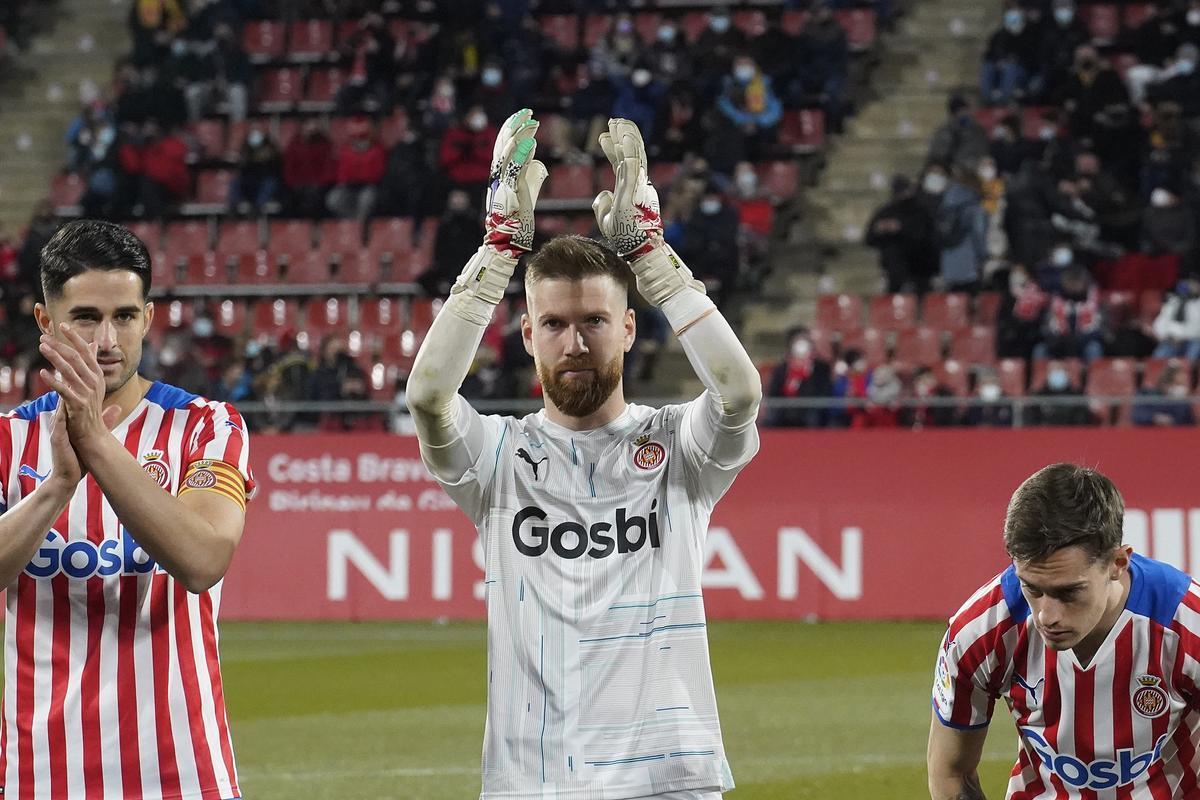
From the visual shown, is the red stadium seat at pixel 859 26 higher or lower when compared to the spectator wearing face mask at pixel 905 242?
higher

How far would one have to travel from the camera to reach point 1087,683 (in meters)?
4.30

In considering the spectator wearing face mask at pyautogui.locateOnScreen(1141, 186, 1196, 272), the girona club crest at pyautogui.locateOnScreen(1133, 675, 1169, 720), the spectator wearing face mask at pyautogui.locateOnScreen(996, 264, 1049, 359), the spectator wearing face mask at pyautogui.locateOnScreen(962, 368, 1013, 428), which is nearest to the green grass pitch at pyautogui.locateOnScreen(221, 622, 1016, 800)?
the spectator wearing face mask at pyautogui.locateOnScreen(962, 368, 1013, 428)

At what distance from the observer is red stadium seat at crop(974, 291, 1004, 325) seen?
1898 centimetres

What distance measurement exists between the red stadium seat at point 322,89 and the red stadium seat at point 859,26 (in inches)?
274

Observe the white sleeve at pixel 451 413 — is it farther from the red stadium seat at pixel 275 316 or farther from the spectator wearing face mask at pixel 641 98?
the spectator wearing face mask at pixel 641 98

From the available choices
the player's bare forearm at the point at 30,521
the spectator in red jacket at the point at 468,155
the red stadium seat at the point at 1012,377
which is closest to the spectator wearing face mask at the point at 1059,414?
the red stadium seat at the point at 1012,377

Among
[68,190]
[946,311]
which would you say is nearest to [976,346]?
[946,311]

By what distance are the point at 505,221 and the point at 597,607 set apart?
921 mm

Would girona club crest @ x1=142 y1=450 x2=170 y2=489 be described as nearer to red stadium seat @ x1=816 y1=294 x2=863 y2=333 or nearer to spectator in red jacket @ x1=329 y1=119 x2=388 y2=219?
red stadium seat @ x1=816 y1=294 x2=863 y2=333

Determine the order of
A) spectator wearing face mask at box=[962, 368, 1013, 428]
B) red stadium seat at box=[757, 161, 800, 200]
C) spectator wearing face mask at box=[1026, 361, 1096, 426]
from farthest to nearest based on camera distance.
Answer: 1. red stadium seat at box=[757, 161, 800, 200]
2. spectator wearing face mask at box=[962, 368, 1013, 428]
3. spectator wearing face mask at box=[1026, 361, 1096, 426]

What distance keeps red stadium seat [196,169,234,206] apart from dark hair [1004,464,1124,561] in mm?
20615

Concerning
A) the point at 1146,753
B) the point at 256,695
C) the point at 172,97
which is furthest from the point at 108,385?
the point at 172,97

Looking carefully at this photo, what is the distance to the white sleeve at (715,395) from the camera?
408 cm

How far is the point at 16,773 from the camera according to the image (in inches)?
152
